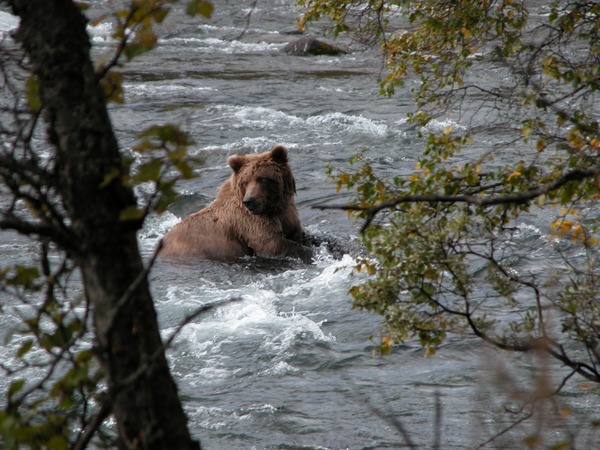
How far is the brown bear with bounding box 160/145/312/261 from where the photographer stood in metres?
8.91

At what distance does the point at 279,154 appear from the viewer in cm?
884

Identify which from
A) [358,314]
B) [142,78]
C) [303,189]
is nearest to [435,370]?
[358,314]

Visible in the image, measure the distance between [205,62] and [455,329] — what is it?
15140mm

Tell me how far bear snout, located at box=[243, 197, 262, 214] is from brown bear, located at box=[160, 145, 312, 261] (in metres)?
0.04

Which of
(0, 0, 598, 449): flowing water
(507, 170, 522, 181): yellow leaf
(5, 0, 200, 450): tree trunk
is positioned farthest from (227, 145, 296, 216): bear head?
(5, 0, 200, 450): tree trunk

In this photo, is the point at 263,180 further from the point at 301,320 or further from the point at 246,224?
the point at 301,320

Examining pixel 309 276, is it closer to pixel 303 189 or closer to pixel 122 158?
pixel 303 189

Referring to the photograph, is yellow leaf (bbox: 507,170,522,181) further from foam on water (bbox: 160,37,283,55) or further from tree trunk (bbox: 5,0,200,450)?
foam on water (bbox: 160,37,283,55)

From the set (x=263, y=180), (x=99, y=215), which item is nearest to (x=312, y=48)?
(x=263, y=180)

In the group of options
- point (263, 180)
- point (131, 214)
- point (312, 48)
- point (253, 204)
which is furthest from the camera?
point (312, 48)

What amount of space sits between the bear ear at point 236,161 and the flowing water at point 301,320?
867 mm

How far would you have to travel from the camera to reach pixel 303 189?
Answer: 436 inches

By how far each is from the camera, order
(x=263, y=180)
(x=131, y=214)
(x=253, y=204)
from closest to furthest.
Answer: (x=131, y=214) → (x=253, y=204) → (x=263, y=180)

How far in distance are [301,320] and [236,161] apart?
2.42 meters
